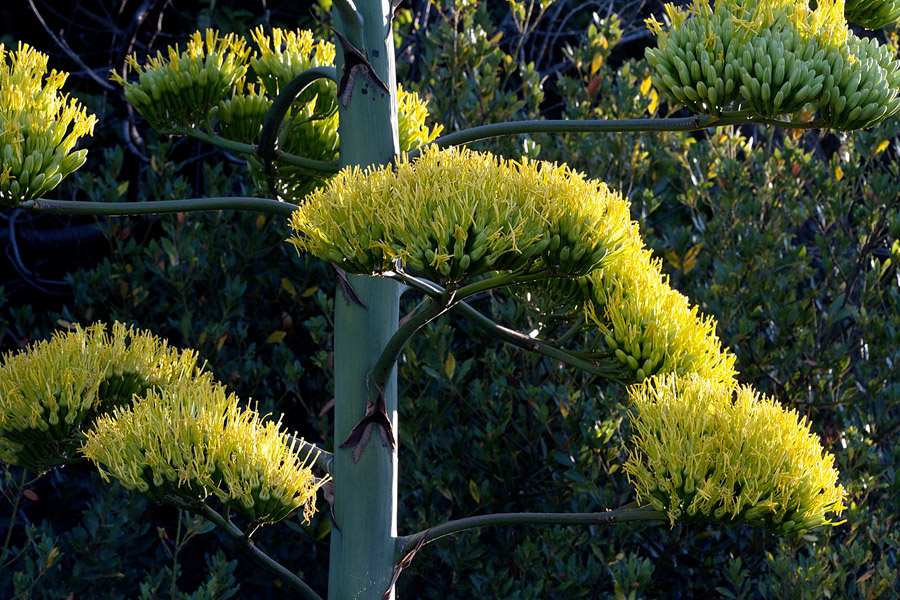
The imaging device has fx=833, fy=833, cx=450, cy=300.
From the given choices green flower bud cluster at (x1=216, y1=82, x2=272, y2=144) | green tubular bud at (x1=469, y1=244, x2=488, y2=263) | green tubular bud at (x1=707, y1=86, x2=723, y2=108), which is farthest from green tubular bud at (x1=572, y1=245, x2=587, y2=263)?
green flower bud cluster at (x1=216, y1=82, x2=272, y2=144)

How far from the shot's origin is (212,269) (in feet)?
10.7

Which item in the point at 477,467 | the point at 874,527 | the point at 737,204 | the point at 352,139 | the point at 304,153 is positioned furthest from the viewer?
the point at 737,204

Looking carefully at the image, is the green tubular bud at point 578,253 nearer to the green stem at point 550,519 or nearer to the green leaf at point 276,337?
the green stem at point 550,519

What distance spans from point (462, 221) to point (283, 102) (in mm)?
721

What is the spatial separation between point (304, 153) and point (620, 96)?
4.85 feet

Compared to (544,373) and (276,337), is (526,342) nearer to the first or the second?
(544,373)

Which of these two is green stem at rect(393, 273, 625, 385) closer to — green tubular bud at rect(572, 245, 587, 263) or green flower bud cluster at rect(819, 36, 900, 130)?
green tubular bud at rect(572, 245, 587, 263)

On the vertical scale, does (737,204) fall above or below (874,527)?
above

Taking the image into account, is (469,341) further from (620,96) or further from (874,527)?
(874,527)

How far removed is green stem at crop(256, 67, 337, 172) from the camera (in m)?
1.79

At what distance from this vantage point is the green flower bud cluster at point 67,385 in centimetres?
186

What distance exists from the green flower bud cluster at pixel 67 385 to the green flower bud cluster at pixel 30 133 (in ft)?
1.39

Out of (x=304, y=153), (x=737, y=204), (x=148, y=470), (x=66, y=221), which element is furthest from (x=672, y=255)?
(x=66, y=221)

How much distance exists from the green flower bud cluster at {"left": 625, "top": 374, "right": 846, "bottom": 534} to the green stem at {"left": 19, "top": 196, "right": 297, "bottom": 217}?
90 centimetres
